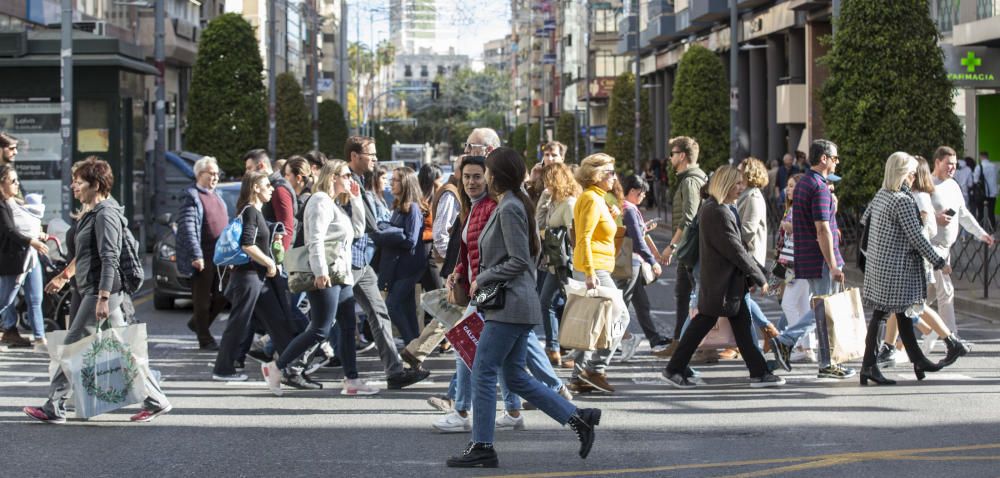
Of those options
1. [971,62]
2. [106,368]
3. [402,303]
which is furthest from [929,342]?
[971,62]

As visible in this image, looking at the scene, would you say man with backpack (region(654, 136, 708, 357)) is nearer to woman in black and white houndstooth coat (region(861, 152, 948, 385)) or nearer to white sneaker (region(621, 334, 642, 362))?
white sneaker (region(621, 334, 642, 362))

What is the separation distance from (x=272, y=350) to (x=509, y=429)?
398 centimetres

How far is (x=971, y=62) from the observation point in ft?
102

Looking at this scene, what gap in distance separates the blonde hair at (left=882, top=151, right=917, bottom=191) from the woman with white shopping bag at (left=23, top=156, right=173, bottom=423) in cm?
534

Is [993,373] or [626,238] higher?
[626,238]

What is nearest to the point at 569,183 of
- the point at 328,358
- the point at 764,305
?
the point at 328,358

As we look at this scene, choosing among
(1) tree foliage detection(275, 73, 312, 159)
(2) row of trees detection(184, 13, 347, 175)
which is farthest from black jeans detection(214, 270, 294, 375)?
(1) tree foliage detection(275, 73, 312, 159)

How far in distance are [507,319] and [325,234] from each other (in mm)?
3114

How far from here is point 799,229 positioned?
499 inches

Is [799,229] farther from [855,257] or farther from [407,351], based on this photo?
[855,257]

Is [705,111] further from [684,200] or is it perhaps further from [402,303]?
[402,303]

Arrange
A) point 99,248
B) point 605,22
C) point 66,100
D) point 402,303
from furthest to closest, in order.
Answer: point 605,22, point 66,100, point 402,303, point 99,248

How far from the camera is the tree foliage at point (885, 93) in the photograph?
24.8 meters

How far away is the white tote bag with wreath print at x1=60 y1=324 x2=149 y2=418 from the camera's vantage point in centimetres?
1007
